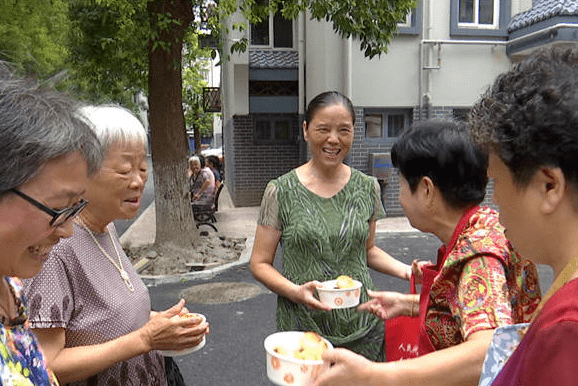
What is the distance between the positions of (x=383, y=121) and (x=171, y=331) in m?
12.3

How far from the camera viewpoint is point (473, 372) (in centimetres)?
153

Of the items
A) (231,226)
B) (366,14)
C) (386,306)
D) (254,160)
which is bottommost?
(231,226)

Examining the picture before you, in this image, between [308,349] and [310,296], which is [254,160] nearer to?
[310,296]

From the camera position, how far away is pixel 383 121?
1362 centimetres

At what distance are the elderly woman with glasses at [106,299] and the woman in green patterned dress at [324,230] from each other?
820 millimetres

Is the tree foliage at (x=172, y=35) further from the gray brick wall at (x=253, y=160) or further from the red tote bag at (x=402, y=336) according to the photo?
the red tote bag at (x=402, y=336)

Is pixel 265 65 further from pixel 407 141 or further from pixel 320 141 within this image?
pixel 407 141

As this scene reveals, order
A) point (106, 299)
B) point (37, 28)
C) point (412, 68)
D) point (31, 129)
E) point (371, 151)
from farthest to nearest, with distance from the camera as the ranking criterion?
point (37, 28)
point (371, 151)
point (412, 68)
point (106, 299)
point (31, 129)

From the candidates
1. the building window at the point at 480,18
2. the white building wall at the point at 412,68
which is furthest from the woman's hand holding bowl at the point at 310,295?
the building window at the point at 480,18

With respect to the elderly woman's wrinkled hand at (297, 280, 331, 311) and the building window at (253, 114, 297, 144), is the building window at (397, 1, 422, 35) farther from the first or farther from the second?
the elderly woman's wrinkled hand at (297, 280, 331, 311)

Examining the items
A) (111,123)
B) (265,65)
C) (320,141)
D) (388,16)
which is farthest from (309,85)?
(111,123)

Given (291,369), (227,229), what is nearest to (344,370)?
(291,369)

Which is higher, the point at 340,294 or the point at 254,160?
the point at 340,294

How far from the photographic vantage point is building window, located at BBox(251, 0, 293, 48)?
15688mm
